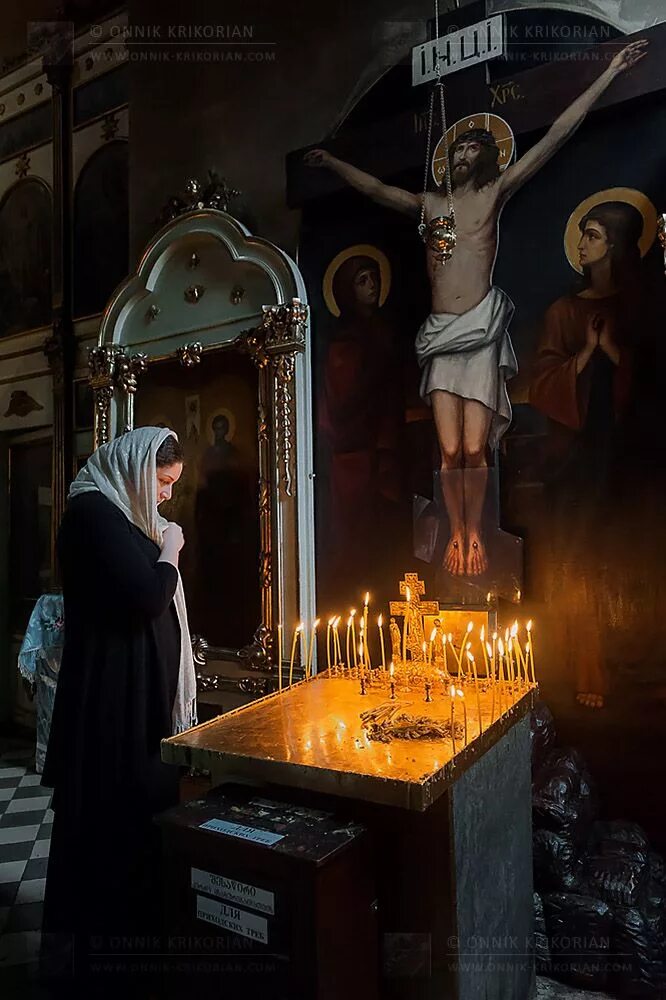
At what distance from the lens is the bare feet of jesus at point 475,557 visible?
324cm

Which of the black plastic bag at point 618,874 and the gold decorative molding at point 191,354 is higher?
the gold decorative molding at point 191,354

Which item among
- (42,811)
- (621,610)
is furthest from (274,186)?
(42,811)

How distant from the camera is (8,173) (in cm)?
631

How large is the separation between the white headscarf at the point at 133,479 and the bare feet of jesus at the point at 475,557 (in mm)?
1412

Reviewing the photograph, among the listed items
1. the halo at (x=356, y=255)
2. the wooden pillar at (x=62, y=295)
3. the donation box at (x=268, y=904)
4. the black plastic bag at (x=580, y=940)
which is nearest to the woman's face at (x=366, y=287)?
the halo at (x=356, y=255)

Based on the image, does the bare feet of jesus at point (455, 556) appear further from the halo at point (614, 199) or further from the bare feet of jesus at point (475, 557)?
the halo at point (614, 199)

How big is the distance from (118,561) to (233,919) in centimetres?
109

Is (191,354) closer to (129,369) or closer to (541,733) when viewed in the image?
(129,369)

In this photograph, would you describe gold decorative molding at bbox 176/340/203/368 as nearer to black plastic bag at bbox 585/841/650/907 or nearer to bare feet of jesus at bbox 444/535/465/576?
bare feet of jesus at bbox 444/535/465/576

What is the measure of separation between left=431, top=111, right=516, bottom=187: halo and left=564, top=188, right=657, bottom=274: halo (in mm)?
431

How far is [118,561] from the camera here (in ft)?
7.47

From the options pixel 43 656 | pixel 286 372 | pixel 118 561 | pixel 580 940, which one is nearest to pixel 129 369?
pixel 286 372

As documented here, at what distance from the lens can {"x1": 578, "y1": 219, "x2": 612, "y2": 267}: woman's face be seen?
119 inches

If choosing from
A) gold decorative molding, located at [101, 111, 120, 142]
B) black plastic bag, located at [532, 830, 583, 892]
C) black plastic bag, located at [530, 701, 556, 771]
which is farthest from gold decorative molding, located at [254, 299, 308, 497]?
gold decorative molding, located at [101, 111, 120, 142]
